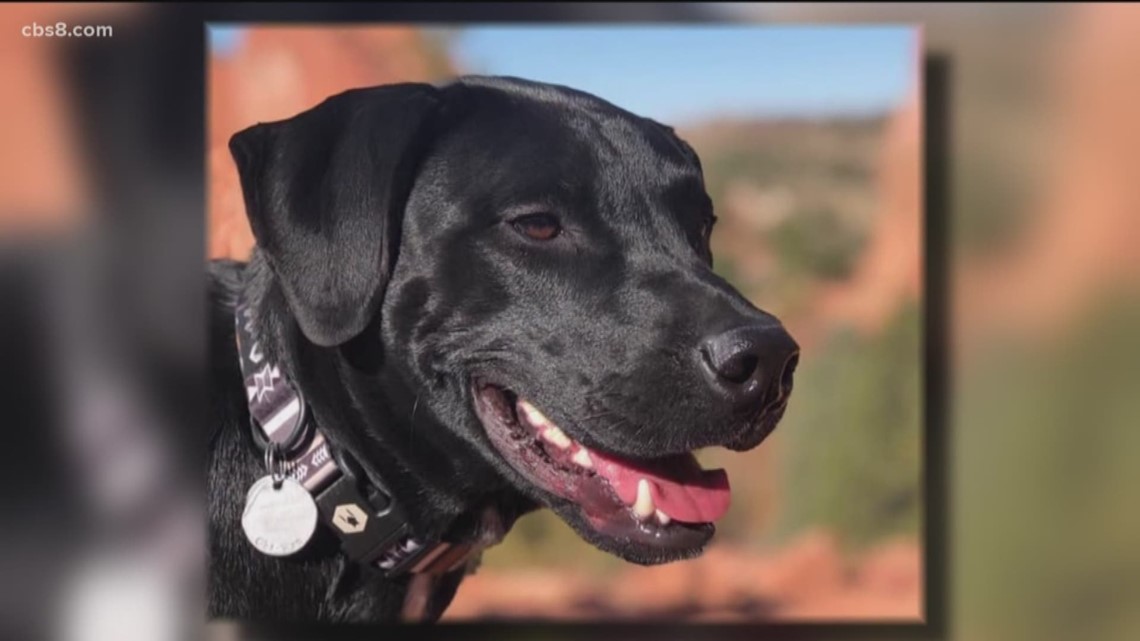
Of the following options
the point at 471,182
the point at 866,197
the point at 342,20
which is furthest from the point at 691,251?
the point at 342,20

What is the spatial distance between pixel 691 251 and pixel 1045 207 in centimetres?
111

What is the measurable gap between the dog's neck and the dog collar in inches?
0.7

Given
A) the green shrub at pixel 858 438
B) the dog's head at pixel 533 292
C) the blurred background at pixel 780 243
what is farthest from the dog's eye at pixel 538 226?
the green shrub at pixel 858 438

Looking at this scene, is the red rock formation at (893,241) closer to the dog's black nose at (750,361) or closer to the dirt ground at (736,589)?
the dirt ground at (736,589)

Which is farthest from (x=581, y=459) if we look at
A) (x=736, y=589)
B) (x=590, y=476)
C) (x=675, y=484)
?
(x=736, y=589)

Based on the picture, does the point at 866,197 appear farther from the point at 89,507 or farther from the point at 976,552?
the point at 89,507

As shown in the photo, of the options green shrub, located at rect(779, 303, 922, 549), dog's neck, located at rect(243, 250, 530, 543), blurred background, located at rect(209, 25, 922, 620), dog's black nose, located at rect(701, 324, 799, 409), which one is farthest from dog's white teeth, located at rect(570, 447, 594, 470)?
green shrub, located at rect(779, 303, 922, 549)

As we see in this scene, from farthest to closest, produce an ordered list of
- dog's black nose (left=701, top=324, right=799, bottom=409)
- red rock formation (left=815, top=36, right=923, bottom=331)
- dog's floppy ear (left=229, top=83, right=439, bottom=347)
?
1. red rock formation (left=815, top=36, right=923, bottom=331)
2. dog's floppy ear (left=229, top=83, right=439, bottom=347)
3. dog's black nose (left=701, top=324, right=799, bottom=409)

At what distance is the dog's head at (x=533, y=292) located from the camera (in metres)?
1.83

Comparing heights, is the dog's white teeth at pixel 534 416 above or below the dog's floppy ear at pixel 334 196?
below

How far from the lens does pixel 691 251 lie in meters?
1.96

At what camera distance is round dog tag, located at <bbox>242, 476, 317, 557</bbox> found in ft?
6.44

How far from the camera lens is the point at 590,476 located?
6.45ft

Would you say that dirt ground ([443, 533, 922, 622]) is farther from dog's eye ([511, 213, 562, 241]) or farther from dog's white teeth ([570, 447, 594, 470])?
dog's eye ([511, 213, 562, 241])
